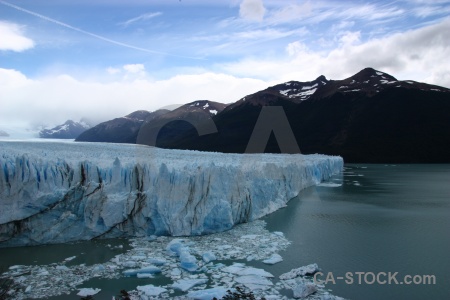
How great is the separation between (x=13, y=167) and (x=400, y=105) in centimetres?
5694

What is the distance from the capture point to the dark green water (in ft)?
21.3

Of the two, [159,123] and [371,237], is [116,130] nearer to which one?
[159,123]

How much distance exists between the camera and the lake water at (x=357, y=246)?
6422 millimetres

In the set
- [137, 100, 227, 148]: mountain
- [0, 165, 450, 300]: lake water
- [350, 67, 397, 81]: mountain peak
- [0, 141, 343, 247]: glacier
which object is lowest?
[0, 165, 450, 300]: lake water

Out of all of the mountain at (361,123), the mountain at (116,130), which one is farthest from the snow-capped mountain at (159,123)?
the mountain at (361,123)

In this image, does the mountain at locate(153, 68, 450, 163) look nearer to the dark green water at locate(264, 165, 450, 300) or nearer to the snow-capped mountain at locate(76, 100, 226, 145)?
the snow-capped mountain at locate(76, 100, 226, 145)

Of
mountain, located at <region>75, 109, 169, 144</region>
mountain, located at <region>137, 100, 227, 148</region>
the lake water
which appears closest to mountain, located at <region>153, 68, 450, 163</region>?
mountain, located at <region>137, 100, 227, 148</region>

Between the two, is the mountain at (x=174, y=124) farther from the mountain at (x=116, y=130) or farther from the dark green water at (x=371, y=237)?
the dark green water at (x=371, y=237)

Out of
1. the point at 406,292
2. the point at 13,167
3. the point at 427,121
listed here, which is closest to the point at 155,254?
the point at 13,167

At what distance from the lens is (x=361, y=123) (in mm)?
53438

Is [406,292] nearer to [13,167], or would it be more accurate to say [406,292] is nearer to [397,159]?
[13,167]

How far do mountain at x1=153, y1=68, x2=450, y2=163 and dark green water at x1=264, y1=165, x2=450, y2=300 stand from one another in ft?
105

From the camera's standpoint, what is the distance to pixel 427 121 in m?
49.6

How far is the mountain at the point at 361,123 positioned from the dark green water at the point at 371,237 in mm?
32017
